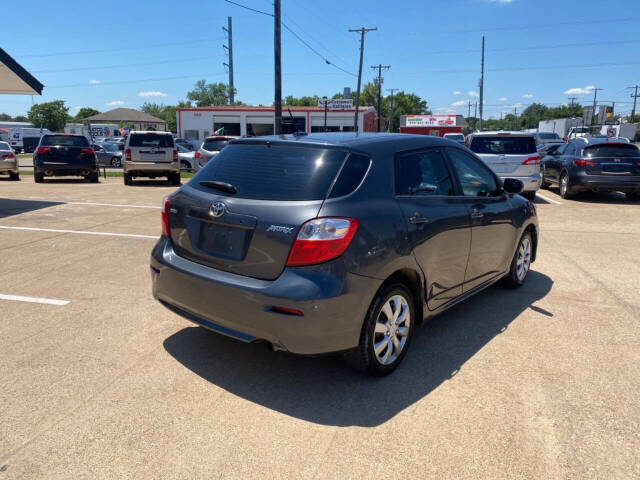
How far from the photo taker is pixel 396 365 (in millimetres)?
3652

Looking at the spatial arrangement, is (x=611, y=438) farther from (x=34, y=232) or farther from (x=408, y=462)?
(x=34, y=232)

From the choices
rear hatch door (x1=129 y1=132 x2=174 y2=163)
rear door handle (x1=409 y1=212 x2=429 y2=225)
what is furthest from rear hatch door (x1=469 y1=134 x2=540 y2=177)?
rear hatch door (x1=129 y1=132 x2=174 y2=163)

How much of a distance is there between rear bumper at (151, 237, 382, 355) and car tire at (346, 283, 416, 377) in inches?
4.3

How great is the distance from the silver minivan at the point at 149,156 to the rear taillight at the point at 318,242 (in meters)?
14.5

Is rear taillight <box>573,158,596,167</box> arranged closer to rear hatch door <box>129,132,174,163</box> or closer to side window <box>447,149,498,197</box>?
side window <box>447,149,498,197</box>

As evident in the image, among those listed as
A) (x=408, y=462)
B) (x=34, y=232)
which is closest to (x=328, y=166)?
(x=408, y=462)

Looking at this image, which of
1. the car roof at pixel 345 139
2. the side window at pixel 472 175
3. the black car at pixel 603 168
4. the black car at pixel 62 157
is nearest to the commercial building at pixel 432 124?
the black car at pixel 62 157

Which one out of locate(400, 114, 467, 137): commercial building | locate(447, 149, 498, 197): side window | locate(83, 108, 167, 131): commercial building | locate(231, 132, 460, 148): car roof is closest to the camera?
locate(231, 132, 460, 148): car roof

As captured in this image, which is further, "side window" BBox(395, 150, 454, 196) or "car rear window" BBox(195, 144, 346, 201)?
"side window" BBox(395, 150, 454, 196)

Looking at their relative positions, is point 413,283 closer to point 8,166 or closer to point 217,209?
point 217,209

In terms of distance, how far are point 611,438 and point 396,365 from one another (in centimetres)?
136

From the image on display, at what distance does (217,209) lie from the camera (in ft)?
11.1

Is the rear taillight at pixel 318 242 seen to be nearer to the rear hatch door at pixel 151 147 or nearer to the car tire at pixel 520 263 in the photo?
the car tire at pixel 520 263

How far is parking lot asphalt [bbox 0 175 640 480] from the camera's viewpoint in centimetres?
264
